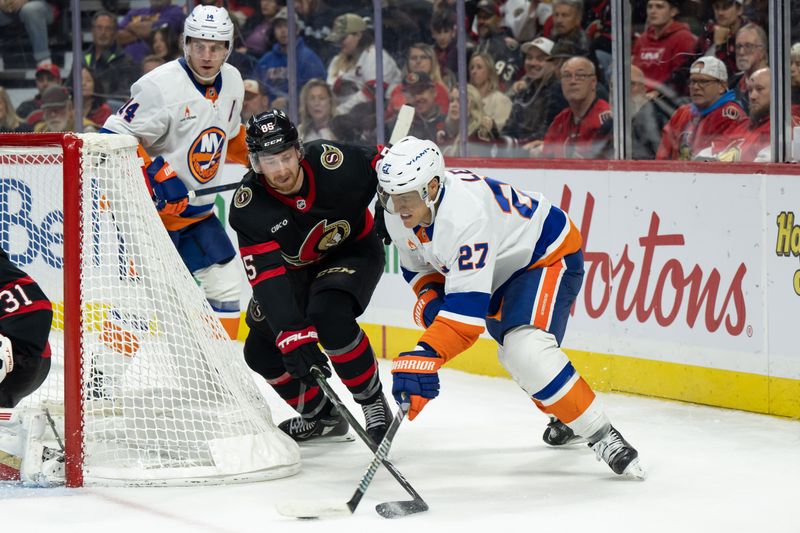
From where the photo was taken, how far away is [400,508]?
3123 mm

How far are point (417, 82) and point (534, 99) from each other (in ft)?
2.45

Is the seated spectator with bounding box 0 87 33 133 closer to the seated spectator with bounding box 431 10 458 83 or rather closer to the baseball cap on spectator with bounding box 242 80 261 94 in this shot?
the baseball cap on spectator with bounding box 242 80 261 94

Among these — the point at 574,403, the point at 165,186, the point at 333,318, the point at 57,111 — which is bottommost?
the point at 574,403

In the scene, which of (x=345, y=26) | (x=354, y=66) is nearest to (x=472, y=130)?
(x=354, y=66)

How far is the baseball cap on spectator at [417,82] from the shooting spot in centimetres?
591

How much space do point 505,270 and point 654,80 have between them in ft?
5.61

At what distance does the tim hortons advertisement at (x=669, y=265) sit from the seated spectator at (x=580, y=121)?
0.16 meters

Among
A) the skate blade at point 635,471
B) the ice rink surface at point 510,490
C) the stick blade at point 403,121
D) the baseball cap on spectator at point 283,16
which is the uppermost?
the baseball cap on spectator at point 283,16

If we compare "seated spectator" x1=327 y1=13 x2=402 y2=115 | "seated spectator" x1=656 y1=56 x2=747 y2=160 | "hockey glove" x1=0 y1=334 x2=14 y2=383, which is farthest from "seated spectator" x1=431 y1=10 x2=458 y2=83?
"hockey glove" x1=0 y1=334 x2=14 y2=383

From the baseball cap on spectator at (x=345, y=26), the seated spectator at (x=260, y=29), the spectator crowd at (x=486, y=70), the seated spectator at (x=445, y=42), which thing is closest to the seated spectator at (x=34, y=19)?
the spectator crowd at (x=486, y=70)

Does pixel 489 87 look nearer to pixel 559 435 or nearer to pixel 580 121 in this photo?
pixel 580 121

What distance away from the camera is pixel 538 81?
5363mm

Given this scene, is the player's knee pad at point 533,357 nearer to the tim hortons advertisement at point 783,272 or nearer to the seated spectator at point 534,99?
the tim hortons advertisement at point 783,272

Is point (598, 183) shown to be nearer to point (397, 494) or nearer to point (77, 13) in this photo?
point (397, 494)
